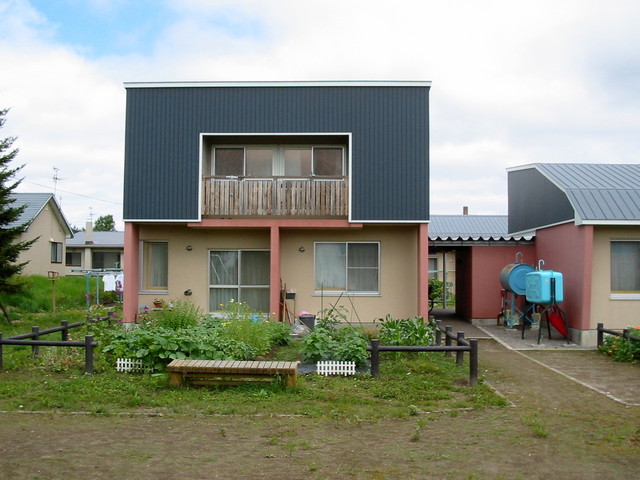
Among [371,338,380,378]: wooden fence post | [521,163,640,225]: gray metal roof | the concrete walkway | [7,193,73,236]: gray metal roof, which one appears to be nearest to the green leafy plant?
[371,338,380,378]: wooden fence post

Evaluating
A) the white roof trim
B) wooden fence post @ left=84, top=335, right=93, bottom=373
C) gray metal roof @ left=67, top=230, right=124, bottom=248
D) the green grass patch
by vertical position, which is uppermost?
the white roof trim

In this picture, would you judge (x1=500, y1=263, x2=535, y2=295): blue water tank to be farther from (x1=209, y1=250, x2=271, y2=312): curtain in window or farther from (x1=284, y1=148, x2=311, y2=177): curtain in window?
(x1=209, y1=250, x2=271, y2=312): curtain in window

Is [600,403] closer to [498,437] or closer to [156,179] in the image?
[498,437]

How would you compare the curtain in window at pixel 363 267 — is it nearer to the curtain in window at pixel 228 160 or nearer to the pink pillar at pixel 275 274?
the pink pillar at pixel 275 274

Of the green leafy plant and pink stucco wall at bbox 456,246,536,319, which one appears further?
pink stucco wall at bbox 456,246,536,319

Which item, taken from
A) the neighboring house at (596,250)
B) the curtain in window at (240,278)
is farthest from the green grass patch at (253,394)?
the curtain in window at (240,278)

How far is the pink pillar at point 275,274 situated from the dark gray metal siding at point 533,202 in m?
7.59

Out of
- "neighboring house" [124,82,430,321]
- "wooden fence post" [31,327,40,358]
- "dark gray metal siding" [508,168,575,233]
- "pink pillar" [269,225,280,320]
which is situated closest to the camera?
"wooden fence post" [31,327,40,358]

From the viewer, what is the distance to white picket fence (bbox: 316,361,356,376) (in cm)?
1068

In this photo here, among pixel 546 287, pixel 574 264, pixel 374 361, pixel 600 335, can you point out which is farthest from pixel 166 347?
pixel 574 264

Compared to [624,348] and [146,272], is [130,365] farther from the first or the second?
[624,348]

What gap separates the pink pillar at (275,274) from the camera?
53.5ft

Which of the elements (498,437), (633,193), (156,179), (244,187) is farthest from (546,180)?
(498,437)

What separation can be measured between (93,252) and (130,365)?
41477mm
